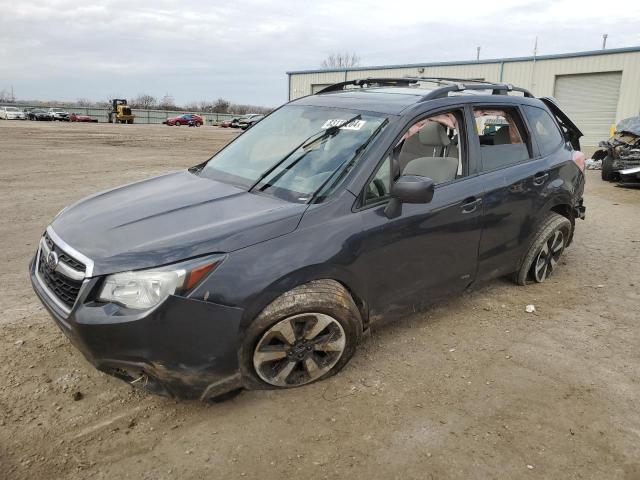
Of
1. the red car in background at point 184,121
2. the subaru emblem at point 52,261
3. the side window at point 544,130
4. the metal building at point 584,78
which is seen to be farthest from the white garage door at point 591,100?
the red car in background at point 184,121

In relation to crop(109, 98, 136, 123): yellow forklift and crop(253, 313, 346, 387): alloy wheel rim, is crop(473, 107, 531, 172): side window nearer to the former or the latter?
crop(253, 313, 346, 387): alloy wheel rim

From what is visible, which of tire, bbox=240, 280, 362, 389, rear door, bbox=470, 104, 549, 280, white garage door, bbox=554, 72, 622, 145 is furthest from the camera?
white garage door, bbox=554, 72, 622, 145

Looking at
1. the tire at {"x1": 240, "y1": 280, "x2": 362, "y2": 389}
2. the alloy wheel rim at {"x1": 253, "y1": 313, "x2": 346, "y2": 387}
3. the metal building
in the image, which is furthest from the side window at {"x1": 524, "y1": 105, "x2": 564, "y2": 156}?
the metal building

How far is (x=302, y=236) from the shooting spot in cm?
281

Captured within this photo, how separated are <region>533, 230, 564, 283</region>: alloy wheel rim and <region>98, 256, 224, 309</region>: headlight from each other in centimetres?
334

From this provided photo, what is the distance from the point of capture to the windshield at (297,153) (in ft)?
10.6

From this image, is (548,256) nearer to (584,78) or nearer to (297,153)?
(297,153)

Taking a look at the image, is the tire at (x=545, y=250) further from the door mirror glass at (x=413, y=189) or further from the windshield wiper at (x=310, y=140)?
the windshield wiper at (x=310, y=140)

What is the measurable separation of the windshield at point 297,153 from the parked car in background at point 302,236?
1cm

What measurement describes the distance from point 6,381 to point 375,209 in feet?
8.15

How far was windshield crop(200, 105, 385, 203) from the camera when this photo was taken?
10.6ft

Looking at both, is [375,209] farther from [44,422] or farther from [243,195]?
[44,422]

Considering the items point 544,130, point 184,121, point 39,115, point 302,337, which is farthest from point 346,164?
point 39,115

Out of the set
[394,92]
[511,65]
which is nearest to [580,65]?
[511,65]
